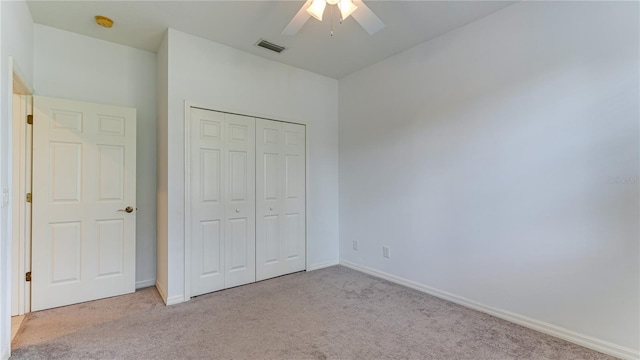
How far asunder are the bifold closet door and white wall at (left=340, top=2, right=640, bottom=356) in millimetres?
1641

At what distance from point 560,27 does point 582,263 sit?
71.2 inches

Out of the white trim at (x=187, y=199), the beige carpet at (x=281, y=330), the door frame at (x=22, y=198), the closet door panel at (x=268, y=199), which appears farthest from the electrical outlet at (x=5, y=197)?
the closet door panel at (x=268, y=199)

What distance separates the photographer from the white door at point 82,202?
259 cm

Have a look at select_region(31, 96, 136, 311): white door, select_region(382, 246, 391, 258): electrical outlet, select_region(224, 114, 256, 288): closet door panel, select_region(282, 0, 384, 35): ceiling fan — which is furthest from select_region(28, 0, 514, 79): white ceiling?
select_region(382, 246, 391, 258): electrical outlet

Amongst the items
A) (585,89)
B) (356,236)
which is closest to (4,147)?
(356,236)

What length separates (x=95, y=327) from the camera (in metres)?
2.27

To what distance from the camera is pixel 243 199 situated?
3.25m

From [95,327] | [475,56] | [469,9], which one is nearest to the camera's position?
[95,327]

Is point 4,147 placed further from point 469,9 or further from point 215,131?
point 469,9

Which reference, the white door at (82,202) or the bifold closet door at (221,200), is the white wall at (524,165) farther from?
the white door at (82,202)

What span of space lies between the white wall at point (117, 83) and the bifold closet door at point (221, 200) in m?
0.70

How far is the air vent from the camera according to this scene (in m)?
3.06

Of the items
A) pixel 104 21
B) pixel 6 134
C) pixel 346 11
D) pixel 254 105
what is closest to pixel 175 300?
pixel 6 134

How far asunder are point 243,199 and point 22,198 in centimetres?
194
